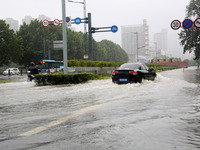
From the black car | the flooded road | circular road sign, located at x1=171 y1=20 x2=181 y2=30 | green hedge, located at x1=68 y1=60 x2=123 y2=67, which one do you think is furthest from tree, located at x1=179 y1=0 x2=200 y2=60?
the flooded road

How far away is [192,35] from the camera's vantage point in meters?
50.8

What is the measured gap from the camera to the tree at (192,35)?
50.8 m

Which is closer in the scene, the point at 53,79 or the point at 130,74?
the point at 130,74

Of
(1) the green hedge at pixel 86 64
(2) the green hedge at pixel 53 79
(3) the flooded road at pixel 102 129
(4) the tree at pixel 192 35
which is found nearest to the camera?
(3) the flooded road at pixel 102 129

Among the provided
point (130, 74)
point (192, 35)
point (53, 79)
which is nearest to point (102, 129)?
point (130, 74)

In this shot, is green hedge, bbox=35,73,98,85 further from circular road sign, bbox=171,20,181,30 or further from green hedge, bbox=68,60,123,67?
circular road sign, bbox=171,20,181,30

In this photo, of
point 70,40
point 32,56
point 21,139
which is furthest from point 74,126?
point 70,40

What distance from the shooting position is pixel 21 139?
13.1 ft

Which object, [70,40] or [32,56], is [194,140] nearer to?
[32,56]

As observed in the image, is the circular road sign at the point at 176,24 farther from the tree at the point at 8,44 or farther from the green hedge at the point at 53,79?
the tree at the point at 8,44

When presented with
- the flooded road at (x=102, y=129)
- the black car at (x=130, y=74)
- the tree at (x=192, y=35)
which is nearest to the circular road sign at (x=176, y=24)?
the black car at (x=130, y=74)

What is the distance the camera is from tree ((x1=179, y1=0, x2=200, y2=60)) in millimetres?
50844

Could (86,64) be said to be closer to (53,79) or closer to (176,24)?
(53,79)

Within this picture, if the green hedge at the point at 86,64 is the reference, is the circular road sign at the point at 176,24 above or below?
above
